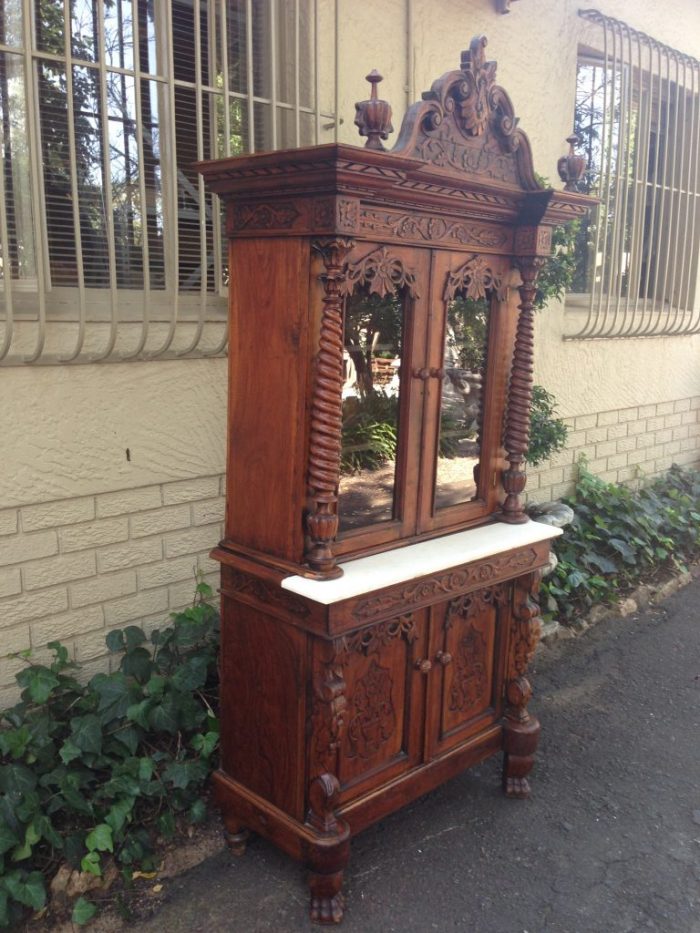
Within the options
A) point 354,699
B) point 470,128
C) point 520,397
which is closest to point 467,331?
point 520,397

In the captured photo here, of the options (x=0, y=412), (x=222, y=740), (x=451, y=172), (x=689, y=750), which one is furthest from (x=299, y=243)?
(x=689, y=750)

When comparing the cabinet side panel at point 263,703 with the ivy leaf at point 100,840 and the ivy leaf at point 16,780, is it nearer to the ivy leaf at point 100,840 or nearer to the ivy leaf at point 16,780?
the ivy leaf at point 100,840

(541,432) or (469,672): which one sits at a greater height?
(541,432)

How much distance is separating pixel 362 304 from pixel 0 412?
1217 millimetres

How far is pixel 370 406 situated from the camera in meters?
2.39

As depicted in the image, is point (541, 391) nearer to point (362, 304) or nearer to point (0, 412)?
point (362, 304)

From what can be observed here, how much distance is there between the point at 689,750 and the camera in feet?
11.0

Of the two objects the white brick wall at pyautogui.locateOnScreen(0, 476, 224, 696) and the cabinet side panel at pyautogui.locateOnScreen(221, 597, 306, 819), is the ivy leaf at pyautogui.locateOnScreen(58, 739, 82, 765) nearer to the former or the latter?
the white brick wall at pyautogui.locateOnScreen(0, 476, 224, 696)

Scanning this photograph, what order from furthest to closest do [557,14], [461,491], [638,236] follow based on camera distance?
1. [638,236]
2. [557,14]
3. [461,491]

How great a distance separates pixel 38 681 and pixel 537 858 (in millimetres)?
1716

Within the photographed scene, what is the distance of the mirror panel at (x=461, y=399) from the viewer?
8.48 feet

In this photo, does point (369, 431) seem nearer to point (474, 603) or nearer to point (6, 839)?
point (474, 603)

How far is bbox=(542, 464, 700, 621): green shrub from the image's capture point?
180 inches

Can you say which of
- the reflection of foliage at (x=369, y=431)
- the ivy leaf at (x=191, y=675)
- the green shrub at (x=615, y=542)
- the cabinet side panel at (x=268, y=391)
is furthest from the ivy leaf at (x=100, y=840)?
the green shrub at (x=615, y=542)
